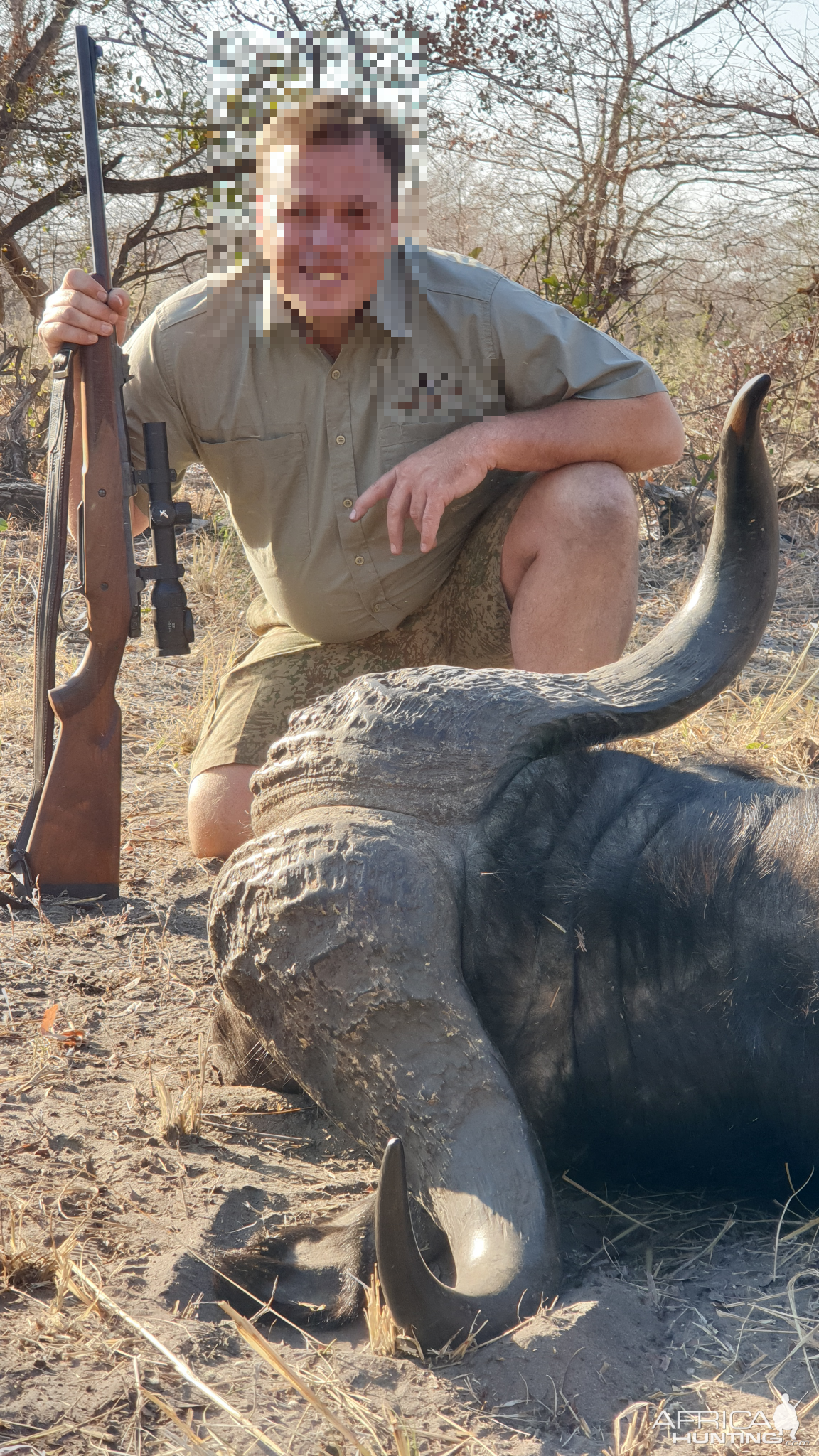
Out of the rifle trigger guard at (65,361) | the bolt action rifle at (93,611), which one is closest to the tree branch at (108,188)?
the bolt action rifle at (93,611)

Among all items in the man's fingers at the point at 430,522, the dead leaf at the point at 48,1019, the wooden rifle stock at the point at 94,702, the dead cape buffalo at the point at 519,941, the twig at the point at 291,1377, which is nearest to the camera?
the twig at the point at 291,1377

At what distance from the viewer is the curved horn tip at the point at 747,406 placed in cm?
187

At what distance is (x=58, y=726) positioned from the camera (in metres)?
3.37

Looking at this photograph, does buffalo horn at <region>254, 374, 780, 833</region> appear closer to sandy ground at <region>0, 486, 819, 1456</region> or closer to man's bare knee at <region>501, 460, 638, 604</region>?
sandy ground at <region>0, 486, 819, 1456</region>

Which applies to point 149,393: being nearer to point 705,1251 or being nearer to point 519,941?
point 519,941

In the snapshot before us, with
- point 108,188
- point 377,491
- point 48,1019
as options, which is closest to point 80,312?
point 377,491

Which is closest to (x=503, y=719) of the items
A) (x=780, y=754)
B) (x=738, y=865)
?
(x=738, y=865)

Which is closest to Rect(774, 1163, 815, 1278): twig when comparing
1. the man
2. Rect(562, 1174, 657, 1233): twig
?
Rect(562, 1174, 657, 1233): twig

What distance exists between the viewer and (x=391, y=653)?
3.69 meters

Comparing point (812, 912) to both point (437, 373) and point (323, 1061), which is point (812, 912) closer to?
point (323, 1061)

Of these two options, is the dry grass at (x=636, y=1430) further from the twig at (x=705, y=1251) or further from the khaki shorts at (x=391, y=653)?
the khaki shorts at (x=391, y=653)

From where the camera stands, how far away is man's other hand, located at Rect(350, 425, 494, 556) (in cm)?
305

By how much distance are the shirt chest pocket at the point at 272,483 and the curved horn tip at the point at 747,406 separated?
1.78 meters

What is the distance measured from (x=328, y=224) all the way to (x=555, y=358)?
72cm
